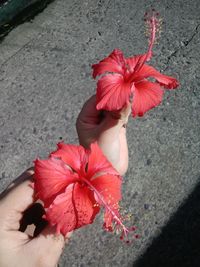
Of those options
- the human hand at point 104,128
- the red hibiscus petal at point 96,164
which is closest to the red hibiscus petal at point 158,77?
the human hand at point 104,128

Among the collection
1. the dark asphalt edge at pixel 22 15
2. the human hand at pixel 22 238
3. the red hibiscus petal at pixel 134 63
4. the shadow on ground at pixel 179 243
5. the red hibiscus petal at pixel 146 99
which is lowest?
the shadow on ground at pixel 179 243

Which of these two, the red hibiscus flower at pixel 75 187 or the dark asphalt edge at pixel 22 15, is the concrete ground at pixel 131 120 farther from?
the red hibiscus flower at pixel 75 187

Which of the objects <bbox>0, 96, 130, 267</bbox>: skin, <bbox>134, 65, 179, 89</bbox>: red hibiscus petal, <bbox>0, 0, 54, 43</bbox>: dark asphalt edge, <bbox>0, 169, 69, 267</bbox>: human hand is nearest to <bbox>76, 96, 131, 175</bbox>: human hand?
<bbox>0, 96, 130, 267</bbox>: skin

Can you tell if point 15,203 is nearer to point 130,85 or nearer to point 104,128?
point 104,128

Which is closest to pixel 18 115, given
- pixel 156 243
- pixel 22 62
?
pixel 22 62

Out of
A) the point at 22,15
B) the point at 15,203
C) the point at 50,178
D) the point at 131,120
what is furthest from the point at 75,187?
the point at 22,15

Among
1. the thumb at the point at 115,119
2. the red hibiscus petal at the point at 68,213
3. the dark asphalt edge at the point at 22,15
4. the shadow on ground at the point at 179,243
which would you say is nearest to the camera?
the red hibiscus petal at the point at 68,213

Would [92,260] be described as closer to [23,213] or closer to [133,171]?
[133,171]
